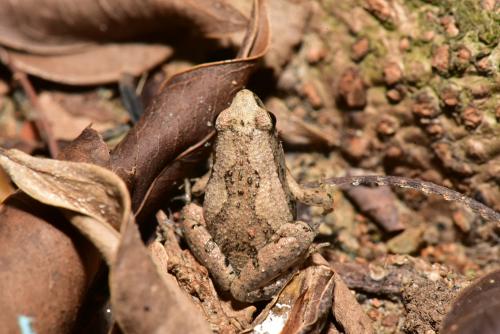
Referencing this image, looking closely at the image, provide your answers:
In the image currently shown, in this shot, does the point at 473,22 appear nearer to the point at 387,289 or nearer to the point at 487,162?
the point at 487,162

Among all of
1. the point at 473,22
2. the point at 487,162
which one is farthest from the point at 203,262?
the point at 473,22

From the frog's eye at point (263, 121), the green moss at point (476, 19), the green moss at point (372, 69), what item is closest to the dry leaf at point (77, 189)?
the frog's eye at point (263, 121)

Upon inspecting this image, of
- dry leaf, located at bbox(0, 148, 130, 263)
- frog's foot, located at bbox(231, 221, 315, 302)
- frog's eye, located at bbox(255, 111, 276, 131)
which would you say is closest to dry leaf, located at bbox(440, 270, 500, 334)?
frog's foot, located at bbox(231, 221, 315, 302)

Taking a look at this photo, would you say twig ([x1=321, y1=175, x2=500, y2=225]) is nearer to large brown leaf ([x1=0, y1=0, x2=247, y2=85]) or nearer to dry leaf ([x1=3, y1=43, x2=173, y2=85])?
large brown leaf ([x1=0, y1=0, x2=247, y2=85])

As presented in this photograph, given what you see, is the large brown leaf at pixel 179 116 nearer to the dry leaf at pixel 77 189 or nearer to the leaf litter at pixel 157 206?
the leaf litter at pixel 157 206

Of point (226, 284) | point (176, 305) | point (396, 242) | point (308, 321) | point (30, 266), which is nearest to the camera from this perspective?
point (176, 305)

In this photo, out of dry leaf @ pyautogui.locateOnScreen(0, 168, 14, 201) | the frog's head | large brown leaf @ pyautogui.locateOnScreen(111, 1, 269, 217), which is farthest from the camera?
dry leaf @ pyautogui.locateOnScreen(0, 168, 14, 201)

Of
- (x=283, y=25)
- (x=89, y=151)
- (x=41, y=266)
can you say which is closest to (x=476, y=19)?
(x=283, y=25)
